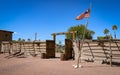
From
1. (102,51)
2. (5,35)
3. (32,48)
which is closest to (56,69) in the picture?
(102,51)

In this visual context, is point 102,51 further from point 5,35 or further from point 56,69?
point 5,35

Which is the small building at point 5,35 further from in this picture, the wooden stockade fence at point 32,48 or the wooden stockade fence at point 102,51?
the wooden stockade fence at point 102,51

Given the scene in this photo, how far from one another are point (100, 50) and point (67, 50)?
4329 mm

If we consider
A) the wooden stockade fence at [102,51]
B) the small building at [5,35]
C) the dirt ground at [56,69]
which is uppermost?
the small building at [5,35]

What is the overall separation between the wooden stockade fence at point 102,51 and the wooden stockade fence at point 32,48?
5271 mm

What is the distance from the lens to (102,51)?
46.9 ft

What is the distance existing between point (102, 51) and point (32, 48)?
37.4 ft

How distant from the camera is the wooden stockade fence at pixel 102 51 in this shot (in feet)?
43.1

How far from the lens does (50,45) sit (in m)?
20.0

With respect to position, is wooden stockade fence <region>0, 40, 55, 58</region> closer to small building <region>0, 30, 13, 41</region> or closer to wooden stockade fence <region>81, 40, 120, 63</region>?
wooden stockade fence <region>81, 40, 120, 63</region>

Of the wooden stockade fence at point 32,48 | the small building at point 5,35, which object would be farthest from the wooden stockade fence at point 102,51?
the small building at point 5,35

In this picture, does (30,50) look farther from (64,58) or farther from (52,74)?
(52,74)

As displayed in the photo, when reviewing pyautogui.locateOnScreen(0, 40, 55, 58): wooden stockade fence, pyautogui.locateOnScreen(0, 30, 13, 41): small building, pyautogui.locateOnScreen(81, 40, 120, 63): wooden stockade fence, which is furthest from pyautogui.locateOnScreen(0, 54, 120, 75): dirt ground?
pyautogui.locateOnScreen(0, 30, 13, 41): small building

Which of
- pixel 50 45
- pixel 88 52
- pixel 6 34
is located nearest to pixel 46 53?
pixel 50 45
